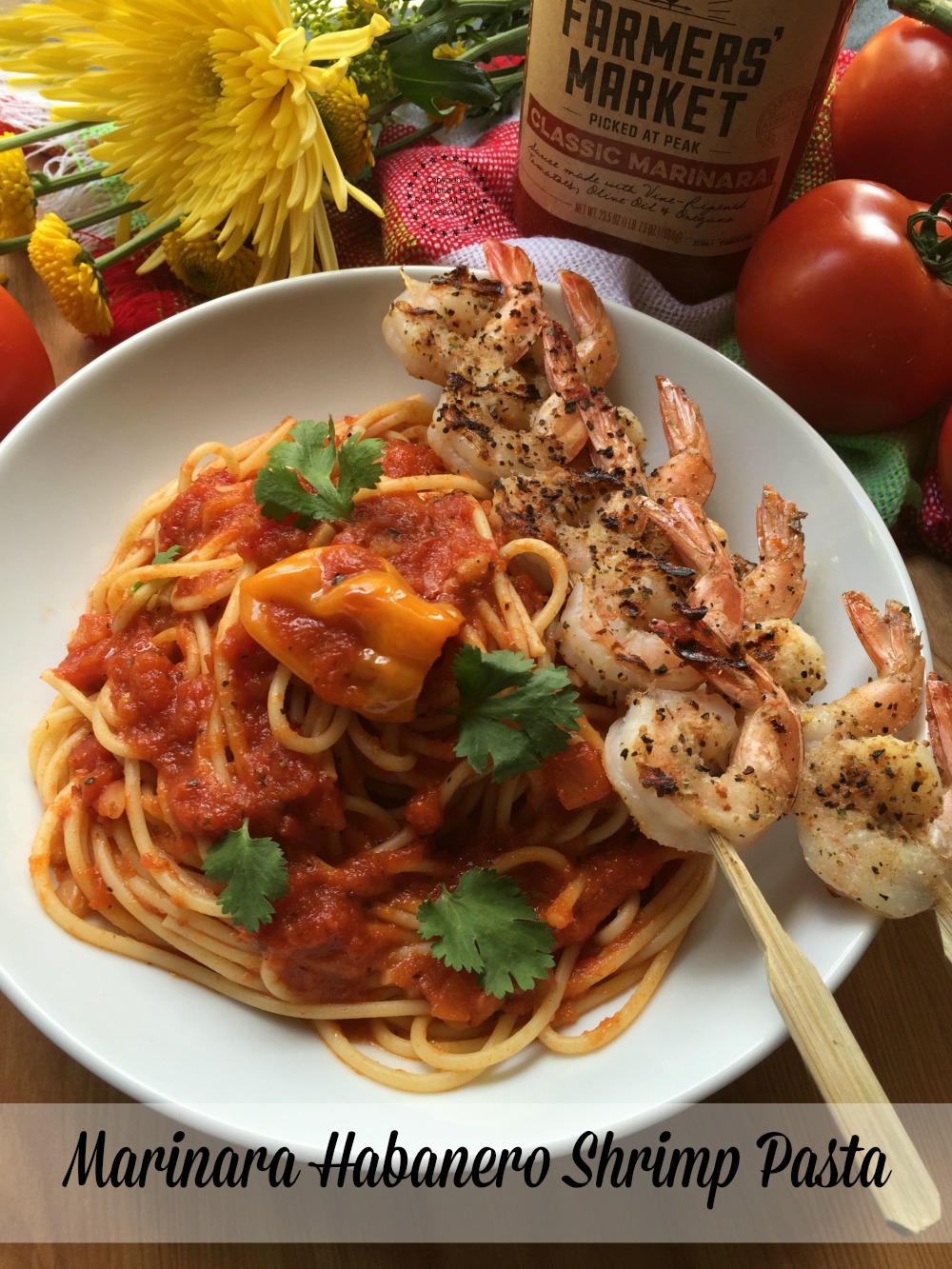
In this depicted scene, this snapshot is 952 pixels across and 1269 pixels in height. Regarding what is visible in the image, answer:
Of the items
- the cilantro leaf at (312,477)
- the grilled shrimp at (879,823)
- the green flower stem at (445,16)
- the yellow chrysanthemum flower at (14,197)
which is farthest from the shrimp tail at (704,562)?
the yellow chrysanthemum flower at (14,197)

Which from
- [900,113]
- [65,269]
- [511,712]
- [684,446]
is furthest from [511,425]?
[900,113]

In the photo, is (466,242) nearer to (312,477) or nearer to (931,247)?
(312,477)

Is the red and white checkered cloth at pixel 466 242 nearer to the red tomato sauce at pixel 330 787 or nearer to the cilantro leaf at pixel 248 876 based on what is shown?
the red tomato sauce at pixel 330 787

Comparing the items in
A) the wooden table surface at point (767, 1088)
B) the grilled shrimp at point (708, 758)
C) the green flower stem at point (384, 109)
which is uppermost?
the green flower stem at point (384, 109)

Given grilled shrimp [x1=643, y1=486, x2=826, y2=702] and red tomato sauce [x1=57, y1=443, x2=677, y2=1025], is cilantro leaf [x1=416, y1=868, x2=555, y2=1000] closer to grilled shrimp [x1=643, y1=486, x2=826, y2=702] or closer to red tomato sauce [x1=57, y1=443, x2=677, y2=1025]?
red tomato sauce [x1=57, y1=443, x2=677, y2=1025]

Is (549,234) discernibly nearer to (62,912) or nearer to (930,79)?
(930,79)

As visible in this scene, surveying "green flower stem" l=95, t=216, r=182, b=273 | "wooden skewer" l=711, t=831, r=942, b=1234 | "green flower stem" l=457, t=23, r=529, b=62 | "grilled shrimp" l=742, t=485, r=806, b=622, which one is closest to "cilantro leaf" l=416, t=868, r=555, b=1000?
"wooden skewer" l=711, t=831, r=942, b=1234
